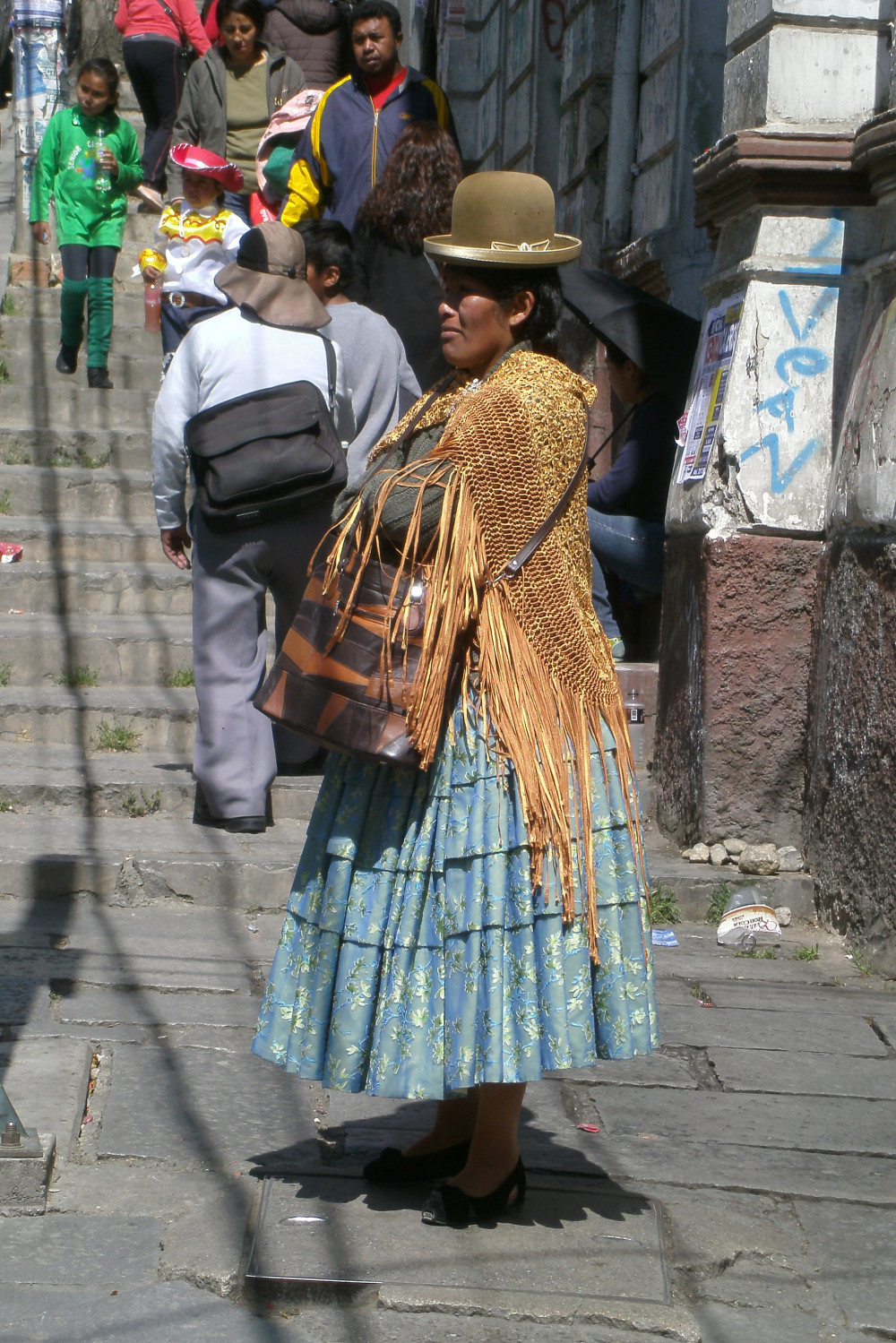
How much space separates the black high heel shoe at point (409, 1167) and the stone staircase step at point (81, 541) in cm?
514

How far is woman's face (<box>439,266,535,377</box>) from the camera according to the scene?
9.34 ft

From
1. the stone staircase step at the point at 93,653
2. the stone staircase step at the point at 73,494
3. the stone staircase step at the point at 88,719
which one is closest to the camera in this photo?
the stone staircase step at the point at 88,719

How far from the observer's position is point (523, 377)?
9.18 feet

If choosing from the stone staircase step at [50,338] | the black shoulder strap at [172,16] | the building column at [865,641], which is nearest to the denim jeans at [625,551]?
the building column at [865,641]

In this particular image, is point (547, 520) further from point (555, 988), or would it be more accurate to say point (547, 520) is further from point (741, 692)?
point (741, 692)

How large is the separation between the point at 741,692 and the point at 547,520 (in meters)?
2.60

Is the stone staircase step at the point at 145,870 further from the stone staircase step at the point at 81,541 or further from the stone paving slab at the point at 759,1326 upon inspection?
the stone staircase step at the point at 81,541

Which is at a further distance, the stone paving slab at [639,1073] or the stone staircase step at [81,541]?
the stone staircase step at [81,541]

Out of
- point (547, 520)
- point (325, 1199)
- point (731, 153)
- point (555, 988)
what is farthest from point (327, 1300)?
point (731, 153)

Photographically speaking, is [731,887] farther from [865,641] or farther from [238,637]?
[238,637]

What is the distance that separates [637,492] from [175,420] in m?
2.15

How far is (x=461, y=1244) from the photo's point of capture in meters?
2.79

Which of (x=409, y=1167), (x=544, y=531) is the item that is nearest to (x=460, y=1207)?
(x=409, y=1167)

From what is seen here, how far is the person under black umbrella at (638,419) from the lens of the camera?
6348 millimetres
